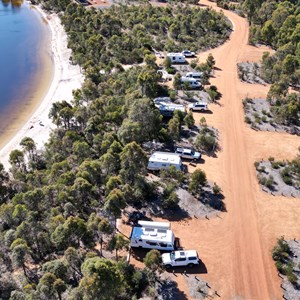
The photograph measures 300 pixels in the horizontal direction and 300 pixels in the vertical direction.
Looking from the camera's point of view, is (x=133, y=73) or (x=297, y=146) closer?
(x=297, y=146)

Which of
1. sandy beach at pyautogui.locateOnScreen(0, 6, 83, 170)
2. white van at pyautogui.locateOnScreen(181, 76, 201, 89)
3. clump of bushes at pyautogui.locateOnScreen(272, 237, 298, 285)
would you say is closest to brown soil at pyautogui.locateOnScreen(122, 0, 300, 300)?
clump of bushes at pyautogui.locateOnScreen(272, 237, 298, 285)

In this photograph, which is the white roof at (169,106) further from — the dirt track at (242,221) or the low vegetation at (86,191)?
the dirt track at (242,221)

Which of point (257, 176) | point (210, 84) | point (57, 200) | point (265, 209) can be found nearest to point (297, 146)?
point (257, 176)

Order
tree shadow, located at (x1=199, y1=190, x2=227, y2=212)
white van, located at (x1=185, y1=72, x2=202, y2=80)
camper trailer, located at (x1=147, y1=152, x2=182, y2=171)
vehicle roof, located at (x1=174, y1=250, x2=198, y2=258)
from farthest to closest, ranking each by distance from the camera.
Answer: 1. white van, located at (x1=185, y1=72, x2=202, y2=80)
2. camper trailer, located at (x1=147, y1=152, x2=182, y2=171)
3. tree shadow, located at (x1=199, y1=190, x2=227, y2=212)
4. vehicle roof, located at (x1=174, y1=250, x2=198, y2=258)

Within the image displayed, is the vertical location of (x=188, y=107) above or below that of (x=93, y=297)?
below

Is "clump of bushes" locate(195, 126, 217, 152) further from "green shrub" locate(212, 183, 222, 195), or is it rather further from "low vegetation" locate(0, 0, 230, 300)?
"green shrub" locate(212, 183, 222, 195)

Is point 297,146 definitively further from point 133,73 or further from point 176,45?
point 176,45

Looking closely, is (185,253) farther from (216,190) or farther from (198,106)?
(198,106)
